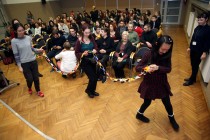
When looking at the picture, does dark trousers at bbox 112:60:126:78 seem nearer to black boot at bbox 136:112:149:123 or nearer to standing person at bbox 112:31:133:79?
standing person at bbox 112:31:133:79

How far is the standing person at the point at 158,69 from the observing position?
1.86m

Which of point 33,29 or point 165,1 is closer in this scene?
point 33,29

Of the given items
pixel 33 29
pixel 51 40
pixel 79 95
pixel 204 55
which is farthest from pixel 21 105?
pixel 33 29

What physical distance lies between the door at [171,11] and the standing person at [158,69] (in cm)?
965

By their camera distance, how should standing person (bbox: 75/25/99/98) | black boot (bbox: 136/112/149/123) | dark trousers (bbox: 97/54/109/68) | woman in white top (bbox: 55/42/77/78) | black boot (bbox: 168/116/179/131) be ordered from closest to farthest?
black boot (bbox: 168/116/179/131)
black boot (bbox: 136/112/149/123)
standing person (bbox: 75/25/99/98)
woman in white top (bbox: 55/42/77/78)
dark trousers (bbox: 97/54/109/68)

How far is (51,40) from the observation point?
532cm

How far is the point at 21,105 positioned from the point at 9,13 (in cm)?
798

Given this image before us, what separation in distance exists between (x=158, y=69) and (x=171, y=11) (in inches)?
396

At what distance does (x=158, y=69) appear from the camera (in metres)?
1.97

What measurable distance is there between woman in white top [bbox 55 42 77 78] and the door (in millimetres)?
8805

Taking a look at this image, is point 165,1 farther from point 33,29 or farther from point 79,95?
point 79,95

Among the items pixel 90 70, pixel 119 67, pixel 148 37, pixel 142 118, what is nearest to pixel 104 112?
pixel 142 118

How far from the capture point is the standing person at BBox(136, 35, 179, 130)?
1859 millimetres

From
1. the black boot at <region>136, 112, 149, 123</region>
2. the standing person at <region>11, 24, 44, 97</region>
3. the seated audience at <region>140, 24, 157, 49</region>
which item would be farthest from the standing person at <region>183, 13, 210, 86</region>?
the standing person at <region>11, 24, 44, 97</region>
